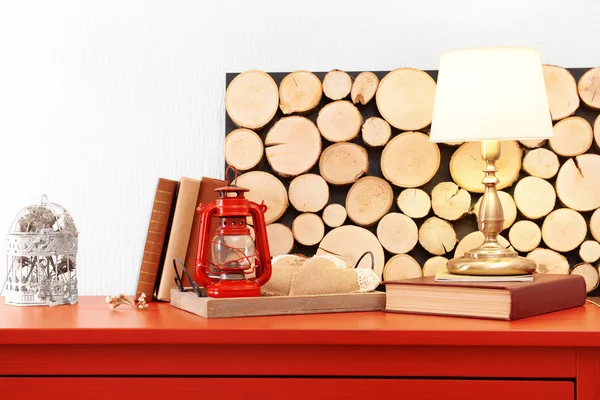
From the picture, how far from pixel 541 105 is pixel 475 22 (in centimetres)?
39

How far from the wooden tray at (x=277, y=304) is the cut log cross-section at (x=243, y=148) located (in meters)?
0.38

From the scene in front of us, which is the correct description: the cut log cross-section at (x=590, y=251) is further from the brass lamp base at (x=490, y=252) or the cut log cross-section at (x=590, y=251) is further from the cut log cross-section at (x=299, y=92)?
the cut log cross-section at (x=299, y=92)

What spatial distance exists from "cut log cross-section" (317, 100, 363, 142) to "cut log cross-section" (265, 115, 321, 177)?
0.02 m

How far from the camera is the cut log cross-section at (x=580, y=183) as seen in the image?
63.2 inches

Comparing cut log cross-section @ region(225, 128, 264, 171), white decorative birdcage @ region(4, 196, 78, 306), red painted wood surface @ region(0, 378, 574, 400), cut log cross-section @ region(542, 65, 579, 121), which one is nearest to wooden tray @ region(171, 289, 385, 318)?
red painted wood surface @ region(0, 378, 574, 400)

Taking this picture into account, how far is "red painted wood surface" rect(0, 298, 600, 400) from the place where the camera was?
1.15 metres

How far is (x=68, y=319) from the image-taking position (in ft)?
4.21

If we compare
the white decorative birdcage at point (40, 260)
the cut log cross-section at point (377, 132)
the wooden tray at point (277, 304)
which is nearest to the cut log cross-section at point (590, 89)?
the cut log cross-section at point (377, 132)

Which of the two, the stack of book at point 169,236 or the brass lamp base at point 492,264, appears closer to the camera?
the brass lamp base at point 492,264

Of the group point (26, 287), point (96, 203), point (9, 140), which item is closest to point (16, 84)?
point (9, 140)

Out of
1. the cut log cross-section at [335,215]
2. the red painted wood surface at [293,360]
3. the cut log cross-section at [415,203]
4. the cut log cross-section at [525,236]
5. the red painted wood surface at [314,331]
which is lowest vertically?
the red painted wood surface at [293,360]

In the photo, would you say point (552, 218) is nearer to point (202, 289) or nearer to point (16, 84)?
point (202, 289)

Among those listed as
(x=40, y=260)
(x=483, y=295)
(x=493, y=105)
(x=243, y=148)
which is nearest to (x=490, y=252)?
(x=483, y=295)

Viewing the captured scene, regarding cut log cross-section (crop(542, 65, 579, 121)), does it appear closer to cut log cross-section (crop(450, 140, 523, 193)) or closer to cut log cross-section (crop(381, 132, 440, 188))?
cut log cross-section (crop(450, 140, 523, 193))
